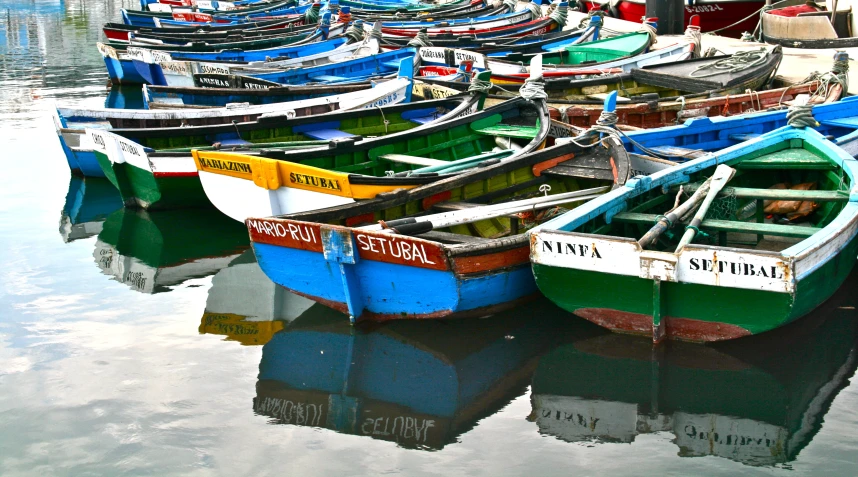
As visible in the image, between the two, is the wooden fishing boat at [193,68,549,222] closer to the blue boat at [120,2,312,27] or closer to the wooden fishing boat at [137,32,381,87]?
the wooden fishing boat at [137,32,381,87]

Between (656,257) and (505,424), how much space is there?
1455 millimetres

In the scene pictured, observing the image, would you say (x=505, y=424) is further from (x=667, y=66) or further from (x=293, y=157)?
(x=667, y=66)

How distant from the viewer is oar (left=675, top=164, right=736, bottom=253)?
6.75 meters

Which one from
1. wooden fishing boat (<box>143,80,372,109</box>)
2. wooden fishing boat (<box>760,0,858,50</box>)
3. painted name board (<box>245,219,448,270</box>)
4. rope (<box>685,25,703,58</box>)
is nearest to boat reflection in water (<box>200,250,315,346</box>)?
painted name board (<box>245,219,448,270</box>)

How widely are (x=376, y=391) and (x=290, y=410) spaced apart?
0.60 metres

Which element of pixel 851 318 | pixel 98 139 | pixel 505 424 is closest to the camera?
pixel 505 424

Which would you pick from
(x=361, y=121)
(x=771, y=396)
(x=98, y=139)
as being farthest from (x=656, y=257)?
(x=98, y=139)

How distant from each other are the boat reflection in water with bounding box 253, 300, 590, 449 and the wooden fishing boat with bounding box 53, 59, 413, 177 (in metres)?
4.38

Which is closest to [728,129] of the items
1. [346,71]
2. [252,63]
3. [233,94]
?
[233,94]

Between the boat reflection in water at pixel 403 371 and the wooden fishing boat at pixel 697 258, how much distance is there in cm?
64

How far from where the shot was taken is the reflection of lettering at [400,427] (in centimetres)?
602

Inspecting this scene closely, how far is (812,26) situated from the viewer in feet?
60.4

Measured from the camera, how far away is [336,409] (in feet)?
20.9

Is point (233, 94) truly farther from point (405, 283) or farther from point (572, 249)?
point (572, 249)
